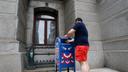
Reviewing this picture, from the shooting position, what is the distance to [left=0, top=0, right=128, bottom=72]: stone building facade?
3.59 metres

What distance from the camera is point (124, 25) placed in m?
3.81

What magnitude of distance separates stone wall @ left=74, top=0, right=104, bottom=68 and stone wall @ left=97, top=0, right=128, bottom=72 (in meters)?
0.18

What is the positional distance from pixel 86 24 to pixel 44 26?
→ 2090mm

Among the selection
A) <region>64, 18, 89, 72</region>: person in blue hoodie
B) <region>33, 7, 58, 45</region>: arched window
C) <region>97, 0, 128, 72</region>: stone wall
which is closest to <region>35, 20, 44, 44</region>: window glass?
<region>33, 7, 58, 45</region>: arched window

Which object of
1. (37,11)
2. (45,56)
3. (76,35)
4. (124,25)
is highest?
(37,11)

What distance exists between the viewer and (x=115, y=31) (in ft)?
13.7

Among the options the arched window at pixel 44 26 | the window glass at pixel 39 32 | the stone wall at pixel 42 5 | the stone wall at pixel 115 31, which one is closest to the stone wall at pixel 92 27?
the stone wall at pixel 115 31

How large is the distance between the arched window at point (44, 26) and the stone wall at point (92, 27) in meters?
1.69

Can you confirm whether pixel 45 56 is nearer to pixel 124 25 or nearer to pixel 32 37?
pixel 32 37

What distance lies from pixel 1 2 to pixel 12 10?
365 millimetres

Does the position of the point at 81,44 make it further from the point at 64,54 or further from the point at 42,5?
the point at 42,5

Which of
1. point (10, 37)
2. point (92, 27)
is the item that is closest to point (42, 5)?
point (92, 27)

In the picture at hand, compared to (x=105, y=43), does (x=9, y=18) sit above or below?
above

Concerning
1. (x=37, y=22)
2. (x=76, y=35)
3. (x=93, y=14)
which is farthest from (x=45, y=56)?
(x=76, y=35)
